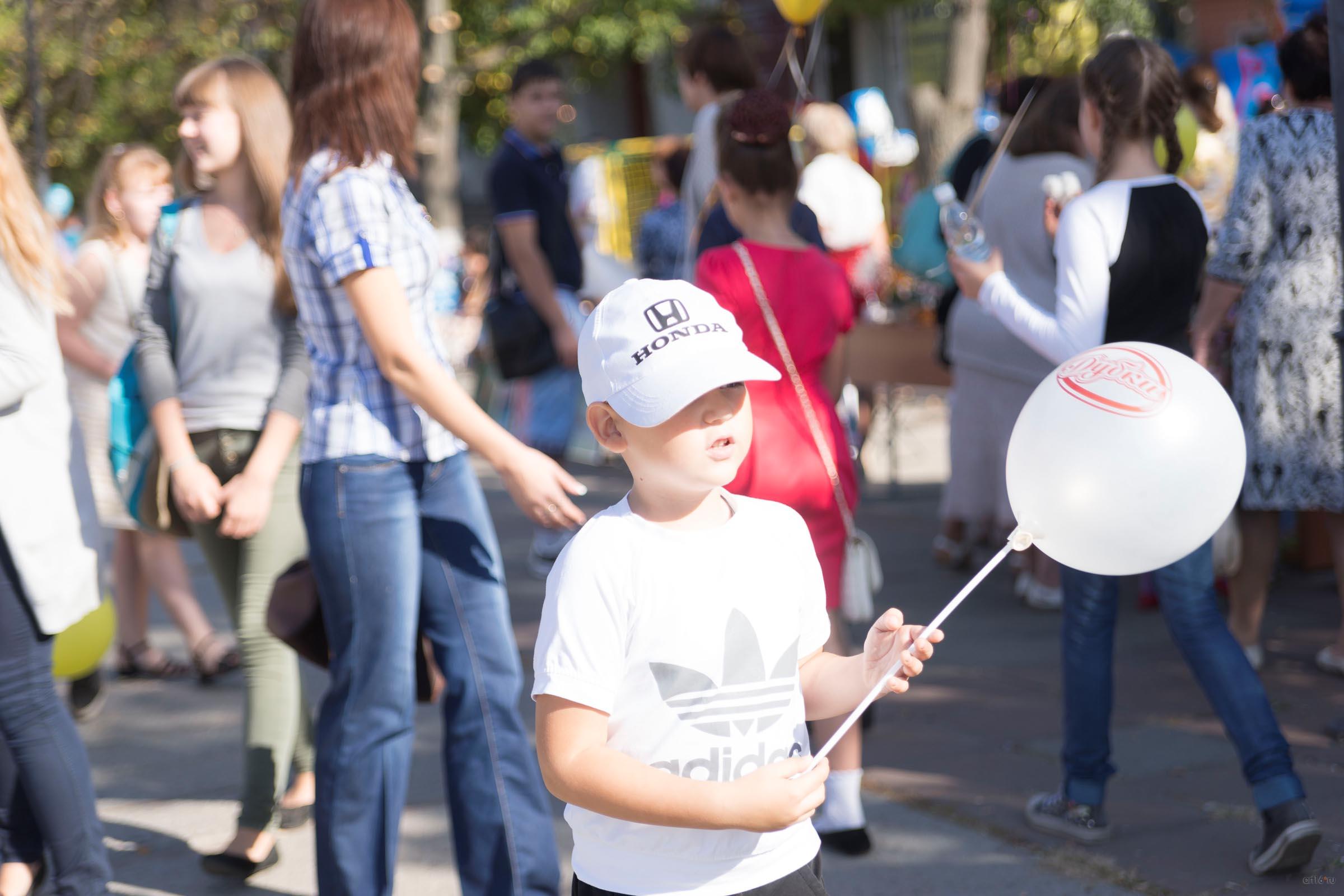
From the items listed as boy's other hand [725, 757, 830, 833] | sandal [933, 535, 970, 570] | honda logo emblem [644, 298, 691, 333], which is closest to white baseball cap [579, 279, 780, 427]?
honda logo emblem [644, 298, 691, 333]

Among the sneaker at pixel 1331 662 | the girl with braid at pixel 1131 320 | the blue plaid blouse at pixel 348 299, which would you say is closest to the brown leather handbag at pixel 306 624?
the blue plaid blouse at pixel 348 299

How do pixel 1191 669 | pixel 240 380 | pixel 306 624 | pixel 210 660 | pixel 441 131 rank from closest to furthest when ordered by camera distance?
pixel 306 624, pixel 1191 669, pixel 240 380, pixel 210 660, pixel 441 131

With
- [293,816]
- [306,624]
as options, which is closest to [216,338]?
[306,624]

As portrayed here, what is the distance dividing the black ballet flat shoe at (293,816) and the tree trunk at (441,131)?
17.9 metres

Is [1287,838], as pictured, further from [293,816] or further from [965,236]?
[293,816]

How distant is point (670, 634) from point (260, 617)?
6.90 feet

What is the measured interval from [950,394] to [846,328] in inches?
114

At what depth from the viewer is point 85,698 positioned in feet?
16.5

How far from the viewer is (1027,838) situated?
11.7 feet

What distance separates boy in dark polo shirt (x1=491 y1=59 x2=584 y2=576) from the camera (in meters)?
6.13

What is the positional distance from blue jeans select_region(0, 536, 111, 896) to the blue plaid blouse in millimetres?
667

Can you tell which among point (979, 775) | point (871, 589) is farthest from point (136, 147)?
point (979, 775)

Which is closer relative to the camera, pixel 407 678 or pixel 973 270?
pixel 407 678

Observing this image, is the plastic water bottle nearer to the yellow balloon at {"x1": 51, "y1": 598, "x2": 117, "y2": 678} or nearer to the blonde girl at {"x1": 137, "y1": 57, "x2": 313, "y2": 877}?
the blonde girl at {"x1": 137, "y1": 57, "x2": 313, "y2": 877}
